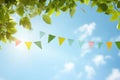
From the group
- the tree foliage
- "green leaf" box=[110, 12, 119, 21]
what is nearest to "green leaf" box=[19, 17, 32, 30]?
the tree foliage

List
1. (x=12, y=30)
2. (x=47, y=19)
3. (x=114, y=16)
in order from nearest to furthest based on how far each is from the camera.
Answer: (x=47, y=19) → (x=12, y=30) → (x=114, y=16)

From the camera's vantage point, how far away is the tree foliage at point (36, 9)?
12.2ft

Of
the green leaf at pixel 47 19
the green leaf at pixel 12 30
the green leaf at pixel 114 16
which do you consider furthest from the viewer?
the green leaf at pixel 114 16

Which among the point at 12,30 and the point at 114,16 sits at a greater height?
the point at 114,16

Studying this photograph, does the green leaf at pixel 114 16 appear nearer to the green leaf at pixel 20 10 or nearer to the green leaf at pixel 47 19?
the green leaf at pixel 47 19

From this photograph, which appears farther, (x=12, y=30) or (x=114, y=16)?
(x=114, y=16)

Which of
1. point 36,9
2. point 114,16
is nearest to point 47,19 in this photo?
point 36,9

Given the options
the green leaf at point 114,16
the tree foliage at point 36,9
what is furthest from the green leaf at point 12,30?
the green leaf at point 114,16

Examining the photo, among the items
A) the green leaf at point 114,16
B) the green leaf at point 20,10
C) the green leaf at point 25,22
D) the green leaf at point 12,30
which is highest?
the green leaf at point 114,16

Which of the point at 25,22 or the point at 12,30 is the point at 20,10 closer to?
the point at 25,22

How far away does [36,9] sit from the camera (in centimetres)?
375

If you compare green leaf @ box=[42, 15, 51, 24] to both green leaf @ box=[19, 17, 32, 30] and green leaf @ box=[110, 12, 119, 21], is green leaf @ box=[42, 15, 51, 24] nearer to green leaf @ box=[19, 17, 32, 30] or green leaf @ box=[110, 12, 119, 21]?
green leaf @ box=[19, 17, 32, 30]

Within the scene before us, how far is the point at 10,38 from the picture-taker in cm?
402

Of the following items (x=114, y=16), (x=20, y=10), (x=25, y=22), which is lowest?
(x=25, y=22)
